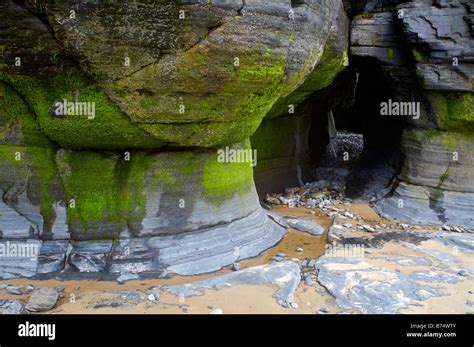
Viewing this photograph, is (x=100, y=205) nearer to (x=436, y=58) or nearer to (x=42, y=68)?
(x=42, y=68)

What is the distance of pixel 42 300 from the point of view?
4.60 metres

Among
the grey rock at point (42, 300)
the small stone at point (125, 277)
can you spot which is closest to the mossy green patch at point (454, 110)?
the small stone at point (125, 277)

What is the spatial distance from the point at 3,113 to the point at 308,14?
12.7 feet

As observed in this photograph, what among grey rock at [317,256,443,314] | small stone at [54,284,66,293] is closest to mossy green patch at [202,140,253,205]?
grey rock at [317,256,443,314]

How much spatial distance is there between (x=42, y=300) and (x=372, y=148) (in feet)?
28.9

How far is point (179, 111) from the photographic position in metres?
5.34

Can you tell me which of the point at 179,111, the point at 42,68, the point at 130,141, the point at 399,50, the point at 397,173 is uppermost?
the point at 399,50

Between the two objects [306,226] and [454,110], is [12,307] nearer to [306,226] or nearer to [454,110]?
[306,226]

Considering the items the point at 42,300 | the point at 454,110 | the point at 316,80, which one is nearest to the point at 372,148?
the point at 316,80

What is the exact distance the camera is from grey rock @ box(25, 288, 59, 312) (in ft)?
14.7

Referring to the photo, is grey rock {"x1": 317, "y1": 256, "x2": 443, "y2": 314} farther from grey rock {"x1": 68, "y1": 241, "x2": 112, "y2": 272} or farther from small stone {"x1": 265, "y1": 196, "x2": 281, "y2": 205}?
small stone {"x1": 265, "y1": 196, "x2": 281, "y2": 205}

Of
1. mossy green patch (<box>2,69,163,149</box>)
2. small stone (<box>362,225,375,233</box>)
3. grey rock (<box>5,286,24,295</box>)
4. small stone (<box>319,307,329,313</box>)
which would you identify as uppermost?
mossy green patch (<box>2,69,163,149</box>)

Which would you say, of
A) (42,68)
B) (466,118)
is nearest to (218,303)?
(42,68)

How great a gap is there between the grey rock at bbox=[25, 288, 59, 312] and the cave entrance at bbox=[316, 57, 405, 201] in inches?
265
